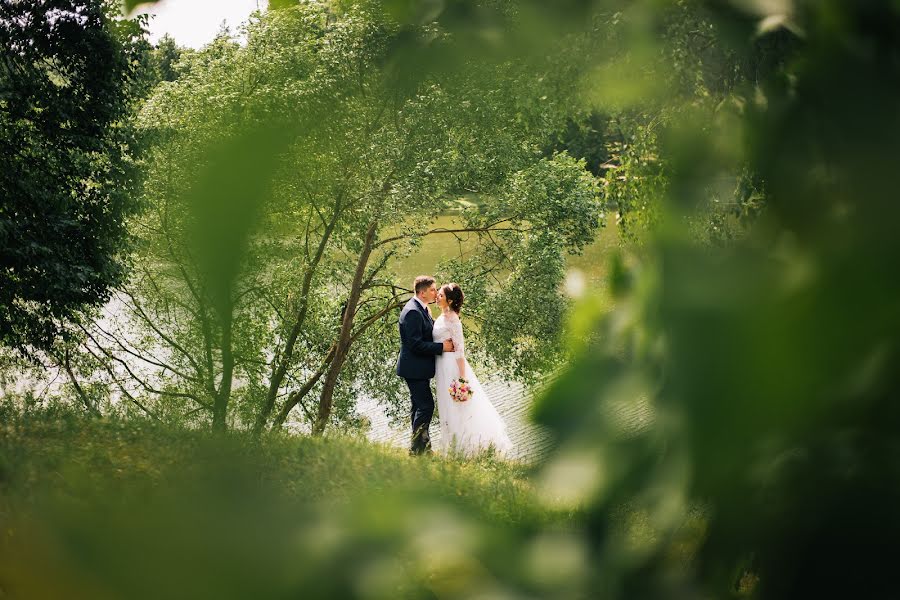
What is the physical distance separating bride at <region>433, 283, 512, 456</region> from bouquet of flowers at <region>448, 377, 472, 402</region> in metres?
0.04

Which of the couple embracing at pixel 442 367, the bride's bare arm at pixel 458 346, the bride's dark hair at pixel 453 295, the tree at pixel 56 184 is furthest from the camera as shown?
the tree at pixel 56 184

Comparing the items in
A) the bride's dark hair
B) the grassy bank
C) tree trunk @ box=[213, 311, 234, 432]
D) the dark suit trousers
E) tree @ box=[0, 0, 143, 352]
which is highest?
tree @ box=[0, 0, 143, 352]

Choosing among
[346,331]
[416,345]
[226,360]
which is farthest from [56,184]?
[226,360]

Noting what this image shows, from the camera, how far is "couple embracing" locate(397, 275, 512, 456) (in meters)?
8.80

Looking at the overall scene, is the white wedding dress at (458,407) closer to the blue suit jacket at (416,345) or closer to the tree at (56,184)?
the blue suit jacket at (416,345)

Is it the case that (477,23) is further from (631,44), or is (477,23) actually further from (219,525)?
(219,525)

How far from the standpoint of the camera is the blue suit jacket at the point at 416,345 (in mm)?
8789

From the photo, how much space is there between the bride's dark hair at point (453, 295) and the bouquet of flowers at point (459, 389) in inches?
29.8

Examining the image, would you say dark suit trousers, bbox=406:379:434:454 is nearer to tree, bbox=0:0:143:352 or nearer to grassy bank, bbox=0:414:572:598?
tree, bbox=0:0:143:352

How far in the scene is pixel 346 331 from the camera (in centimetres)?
1505

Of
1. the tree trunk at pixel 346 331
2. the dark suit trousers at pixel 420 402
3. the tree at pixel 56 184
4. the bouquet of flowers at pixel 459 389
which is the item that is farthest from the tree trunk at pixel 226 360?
the tree trunk at pixel 346 331

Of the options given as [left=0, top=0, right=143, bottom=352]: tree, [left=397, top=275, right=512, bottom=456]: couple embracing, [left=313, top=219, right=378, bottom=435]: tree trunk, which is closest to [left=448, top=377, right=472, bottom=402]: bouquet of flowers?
[left=397, top=275, right=512, bottom=456]: couple embracing

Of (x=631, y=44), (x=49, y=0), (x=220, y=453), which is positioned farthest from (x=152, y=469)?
(x=49, y=0)

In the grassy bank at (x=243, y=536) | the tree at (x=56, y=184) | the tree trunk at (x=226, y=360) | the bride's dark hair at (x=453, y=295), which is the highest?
the tree at (x=56, y=184)
